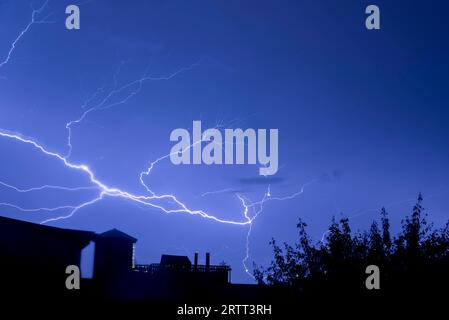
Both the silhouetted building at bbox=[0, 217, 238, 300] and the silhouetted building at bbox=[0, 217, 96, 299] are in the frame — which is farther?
the silhouetted building at bbox=[0, 217, 238, 300]

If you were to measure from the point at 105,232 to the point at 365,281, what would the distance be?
10147 millimetres

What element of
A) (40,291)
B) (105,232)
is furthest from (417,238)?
(105,232)

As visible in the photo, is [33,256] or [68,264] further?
[68,264]

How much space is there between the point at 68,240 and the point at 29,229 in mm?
1447

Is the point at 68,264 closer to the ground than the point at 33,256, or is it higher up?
closer to the ground

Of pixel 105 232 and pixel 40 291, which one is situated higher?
pixel 105 232

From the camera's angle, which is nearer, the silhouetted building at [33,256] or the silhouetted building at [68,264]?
the silhouetted building at [33,256]

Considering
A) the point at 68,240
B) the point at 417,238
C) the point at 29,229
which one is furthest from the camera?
the point at 68,240
